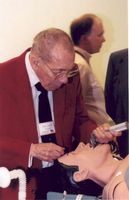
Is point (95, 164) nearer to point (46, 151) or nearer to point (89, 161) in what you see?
point (89, 161)

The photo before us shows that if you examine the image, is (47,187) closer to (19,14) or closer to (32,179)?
(32,179)

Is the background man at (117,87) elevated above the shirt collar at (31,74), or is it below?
below

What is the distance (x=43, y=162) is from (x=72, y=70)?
35cm

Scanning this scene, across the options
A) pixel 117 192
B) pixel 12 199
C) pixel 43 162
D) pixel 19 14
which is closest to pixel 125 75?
pixel 19 14

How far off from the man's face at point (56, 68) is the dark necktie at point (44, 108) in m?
0.06

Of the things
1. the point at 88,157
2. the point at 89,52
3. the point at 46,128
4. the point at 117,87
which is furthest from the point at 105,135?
the point at 89,52

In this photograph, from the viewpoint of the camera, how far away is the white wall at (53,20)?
198 cm

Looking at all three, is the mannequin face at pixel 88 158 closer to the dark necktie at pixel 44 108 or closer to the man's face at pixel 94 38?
the dark necktie at pixel 44 108

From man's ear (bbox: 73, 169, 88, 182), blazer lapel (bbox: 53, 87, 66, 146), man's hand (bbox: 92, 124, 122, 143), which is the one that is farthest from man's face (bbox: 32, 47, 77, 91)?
man's ear (bbox: 73, 169, 88, 182)

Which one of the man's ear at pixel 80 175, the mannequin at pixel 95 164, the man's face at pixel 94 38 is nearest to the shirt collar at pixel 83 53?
the man's face at pixel 94 38

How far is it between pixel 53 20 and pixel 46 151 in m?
0.98

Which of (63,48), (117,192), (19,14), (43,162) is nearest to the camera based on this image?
(117,192)

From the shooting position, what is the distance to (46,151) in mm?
1346

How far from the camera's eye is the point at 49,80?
143 cm
